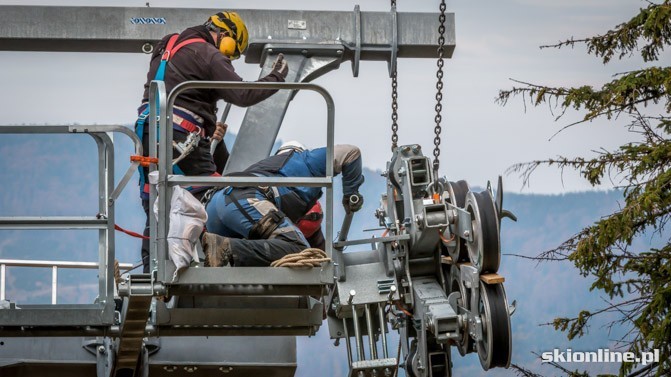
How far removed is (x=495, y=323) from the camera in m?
12.0

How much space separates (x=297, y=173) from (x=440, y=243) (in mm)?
1317

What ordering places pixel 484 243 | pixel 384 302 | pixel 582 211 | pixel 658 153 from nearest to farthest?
pixel 484 243, pixel 384 302, pixel 658 153, pixel 582 211

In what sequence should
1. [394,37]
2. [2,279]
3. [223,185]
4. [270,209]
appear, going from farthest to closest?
[394,37]
[2,279]
[270,209]
[223,185]

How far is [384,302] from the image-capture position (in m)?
12.8

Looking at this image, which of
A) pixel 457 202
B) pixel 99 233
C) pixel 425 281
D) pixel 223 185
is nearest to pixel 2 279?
pixel 99 233

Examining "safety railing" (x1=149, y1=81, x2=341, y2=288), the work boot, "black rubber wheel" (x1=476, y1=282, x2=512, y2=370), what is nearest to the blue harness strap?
the work boot

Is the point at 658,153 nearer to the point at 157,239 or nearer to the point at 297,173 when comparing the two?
the point at 297,173

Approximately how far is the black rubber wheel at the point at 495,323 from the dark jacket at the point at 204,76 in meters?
2.13

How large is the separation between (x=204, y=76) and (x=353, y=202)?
1.43 meters

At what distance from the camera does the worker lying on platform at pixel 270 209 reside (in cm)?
1169

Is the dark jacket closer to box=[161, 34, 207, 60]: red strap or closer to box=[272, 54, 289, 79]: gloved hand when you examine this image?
box=[161, 34, 207, 60]: red strap

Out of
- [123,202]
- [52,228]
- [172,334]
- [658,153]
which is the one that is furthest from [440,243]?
[123,202]

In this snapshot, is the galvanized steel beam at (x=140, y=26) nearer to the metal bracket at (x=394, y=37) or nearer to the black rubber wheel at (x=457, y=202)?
the metal bracket at (x=394, y=37)

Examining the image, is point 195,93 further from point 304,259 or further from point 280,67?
point 304,259
